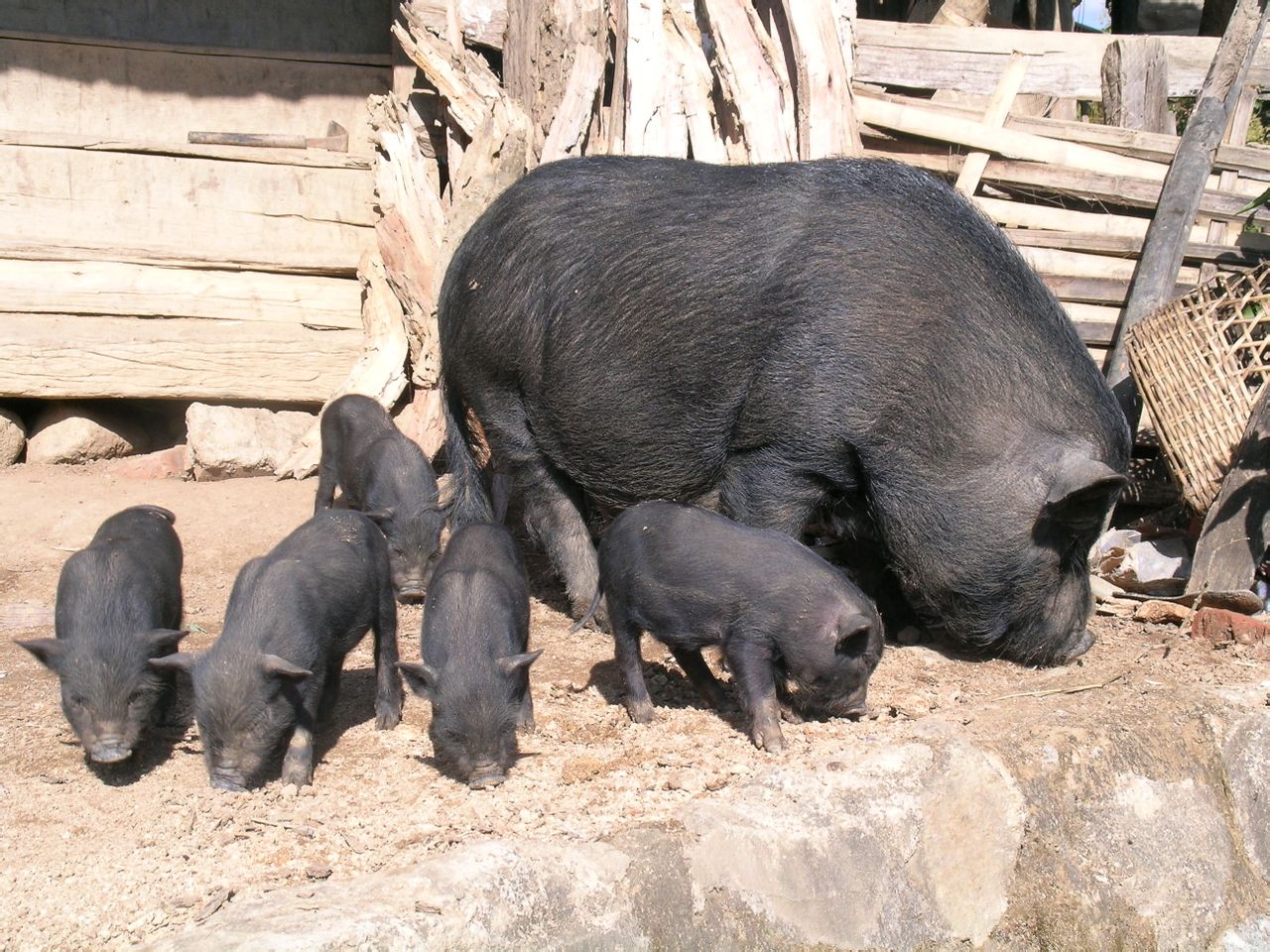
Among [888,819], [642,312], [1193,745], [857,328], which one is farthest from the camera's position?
[642,312]

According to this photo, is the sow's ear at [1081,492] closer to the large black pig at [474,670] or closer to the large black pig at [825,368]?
the large black pig at [825,368]

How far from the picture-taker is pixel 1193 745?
4.74 meters

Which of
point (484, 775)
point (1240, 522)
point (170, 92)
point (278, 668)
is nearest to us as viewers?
point (278, 668)

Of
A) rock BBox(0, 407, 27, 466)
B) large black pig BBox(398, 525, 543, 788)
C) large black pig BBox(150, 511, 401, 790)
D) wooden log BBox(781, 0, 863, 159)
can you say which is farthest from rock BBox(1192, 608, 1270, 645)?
rock BBox(0, 407, 27, 466)

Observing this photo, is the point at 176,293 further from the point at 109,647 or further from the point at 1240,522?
the point at 1240,522

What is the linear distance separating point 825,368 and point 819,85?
3.11 meters

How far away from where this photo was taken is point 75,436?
830cm

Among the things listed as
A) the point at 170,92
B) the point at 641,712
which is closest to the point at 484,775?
the point at 641,712

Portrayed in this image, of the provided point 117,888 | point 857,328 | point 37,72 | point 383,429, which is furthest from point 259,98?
A: point 117,888

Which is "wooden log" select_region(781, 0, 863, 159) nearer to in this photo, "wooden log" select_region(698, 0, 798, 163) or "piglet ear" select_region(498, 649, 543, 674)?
"wooden log" select_region(698, 0, 798, 163)

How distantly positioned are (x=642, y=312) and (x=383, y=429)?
1.99m

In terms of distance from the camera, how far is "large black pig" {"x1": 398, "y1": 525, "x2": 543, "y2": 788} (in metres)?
4.12

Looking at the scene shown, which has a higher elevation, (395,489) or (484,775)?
(484,775)

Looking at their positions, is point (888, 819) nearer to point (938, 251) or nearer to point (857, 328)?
point (857, 328)
